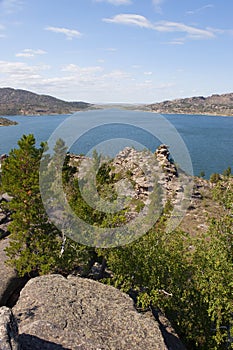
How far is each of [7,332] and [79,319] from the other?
653cm

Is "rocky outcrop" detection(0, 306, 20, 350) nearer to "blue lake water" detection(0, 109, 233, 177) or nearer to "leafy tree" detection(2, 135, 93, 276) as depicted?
"leafy tree" detection(2, 135, 93, 276)

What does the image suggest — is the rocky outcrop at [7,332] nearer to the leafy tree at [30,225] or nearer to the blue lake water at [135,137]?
the leafy tree at [30,225]

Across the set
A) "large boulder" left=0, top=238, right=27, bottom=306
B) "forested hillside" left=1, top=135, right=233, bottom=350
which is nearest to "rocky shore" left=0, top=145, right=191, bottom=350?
"forested hillside" left=1, top=135, right=233, bottom=350

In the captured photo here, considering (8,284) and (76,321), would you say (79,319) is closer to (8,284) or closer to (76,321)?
(76,321)

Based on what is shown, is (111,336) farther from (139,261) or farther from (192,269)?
(192,269)

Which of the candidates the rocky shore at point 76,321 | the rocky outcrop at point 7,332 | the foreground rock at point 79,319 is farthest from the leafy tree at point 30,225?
the rocky outcrop at point 7,332

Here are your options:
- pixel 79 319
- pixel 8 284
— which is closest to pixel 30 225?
pixel 8 284

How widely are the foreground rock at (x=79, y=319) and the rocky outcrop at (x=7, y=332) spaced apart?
2.47 meters

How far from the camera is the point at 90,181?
29828 millimetres

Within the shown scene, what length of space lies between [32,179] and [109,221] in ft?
24.1

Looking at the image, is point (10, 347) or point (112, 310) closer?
point (10, 347)

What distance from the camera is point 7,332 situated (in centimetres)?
998

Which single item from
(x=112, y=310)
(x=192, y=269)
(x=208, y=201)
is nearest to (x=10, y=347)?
(x=112, y=310)

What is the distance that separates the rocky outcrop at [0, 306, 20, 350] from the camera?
9572 mm
